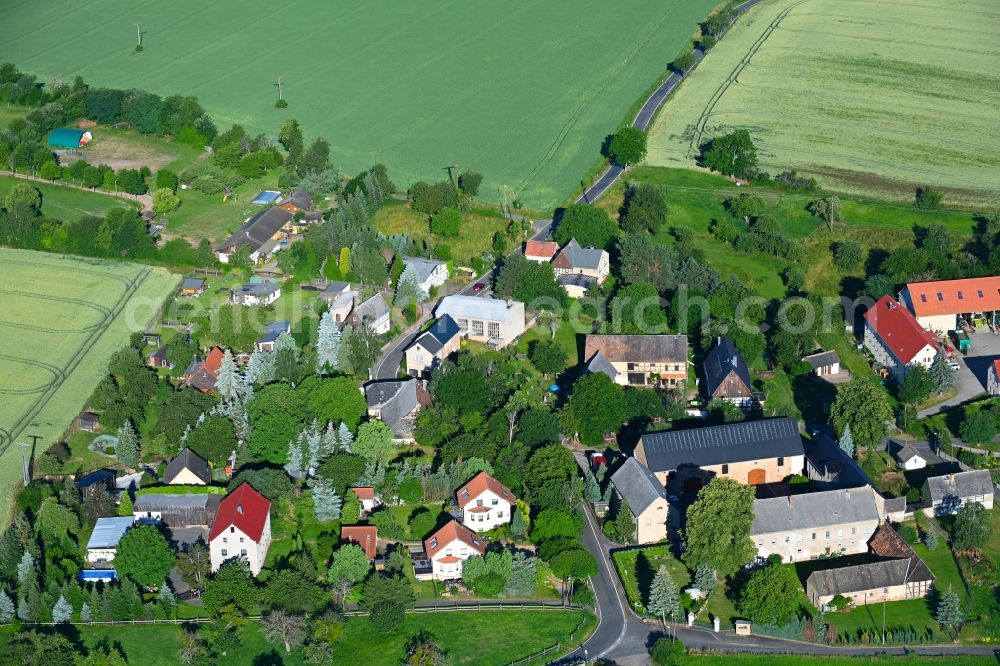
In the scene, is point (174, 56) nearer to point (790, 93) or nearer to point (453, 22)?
point (453, 22)

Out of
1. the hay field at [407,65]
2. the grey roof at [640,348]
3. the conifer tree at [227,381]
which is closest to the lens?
the conifer tree at [227,381]

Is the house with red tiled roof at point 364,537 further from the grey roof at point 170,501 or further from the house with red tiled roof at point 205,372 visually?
the house with red tiled roof at point 205,372

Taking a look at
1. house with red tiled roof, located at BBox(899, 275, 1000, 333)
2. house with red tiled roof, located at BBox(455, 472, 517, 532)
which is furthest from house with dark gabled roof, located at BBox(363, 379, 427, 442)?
house with red tiled roof, located at BBox(899, 275, 1000, 333)

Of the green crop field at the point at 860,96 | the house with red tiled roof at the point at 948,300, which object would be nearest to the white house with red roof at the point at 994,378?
the house with red tiled roof at the point at 948,300

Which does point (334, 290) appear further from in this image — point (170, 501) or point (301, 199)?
point (170, 501)

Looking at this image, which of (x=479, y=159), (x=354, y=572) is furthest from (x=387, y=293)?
(x=354, y=572)

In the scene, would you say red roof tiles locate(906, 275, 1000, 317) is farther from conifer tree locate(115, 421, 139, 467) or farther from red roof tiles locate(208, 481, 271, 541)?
conifer tree locate(115, 421, 139, 467)

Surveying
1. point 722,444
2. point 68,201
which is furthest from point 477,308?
point 68,201
